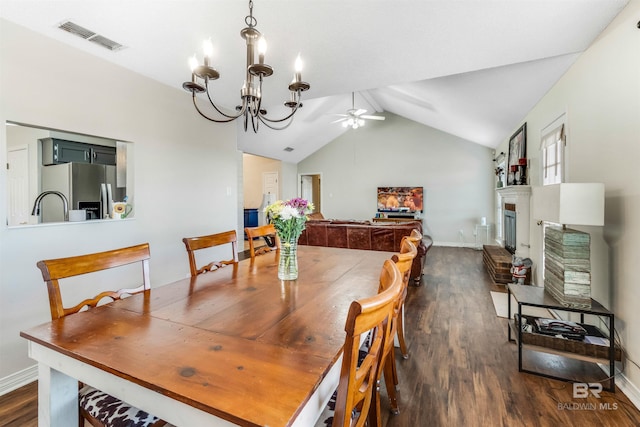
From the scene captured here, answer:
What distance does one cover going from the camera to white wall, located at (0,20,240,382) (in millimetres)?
1978

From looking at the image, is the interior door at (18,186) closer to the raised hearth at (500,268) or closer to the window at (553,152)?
the window at (553,152)

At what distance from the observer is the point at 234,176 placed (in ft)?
13.6

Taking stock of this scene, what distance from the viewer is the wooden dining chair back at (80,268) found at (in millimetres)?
1200

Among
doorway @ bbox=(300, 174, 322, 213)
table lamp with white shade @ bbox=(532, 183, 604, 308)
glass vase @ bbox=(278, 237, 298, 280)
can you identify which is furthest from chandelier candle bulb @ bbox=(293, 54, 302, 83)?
doorway @ bbox=(300, 174, 322, 213)

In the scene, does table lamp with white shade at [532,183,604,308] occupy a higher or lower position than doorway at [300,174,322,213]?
lower

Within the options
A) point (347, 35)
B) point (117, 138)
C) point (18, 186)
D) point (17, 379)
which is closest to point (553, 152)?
point (347, 35)

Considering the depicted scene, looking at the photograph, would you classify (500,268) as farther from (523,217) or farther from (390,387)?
(390,387)

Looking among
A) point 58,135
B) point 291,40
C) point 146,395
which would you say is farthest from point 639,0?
point 58,135

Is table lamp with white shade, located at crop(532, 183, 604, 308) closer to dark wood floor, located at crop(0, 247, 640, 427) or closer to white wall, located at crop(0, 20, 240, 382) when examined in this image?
dark wood floor, located at crop(0, 247, 640, 427)

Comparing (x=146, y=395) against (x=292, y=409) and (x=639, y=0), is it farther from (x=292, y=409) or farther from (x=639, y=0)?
(x=639, y=0)

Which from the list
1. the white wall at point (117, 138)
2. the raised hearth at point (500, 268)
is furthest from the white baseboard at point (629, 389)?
the white wall at point (117, 138)

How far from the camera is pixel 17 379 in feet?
6.40

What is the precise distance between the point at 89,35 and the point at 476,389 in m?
3.72

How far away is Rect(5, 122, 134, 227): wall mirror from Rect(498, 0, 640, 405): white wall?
3.87 meters
